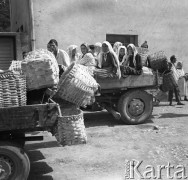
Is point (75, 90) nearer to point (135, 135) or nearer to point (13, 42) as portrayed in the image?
point (135, 135)

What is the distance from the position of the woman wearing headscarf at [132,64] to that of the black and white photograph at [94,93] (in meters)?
0.02

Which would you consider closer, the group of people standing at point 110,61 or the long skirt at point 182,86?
the group of people standing at point 110,61

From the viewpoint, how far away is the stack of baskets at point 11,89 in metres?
3.63

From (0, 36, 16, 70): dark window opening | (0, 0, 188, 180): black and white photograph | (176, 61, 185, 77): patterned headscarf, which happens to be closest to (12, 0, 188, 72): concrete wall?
(0, 0, 188, 180): black and white photograph

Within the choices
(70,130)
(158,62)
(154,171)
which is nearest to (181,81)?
(158,62)

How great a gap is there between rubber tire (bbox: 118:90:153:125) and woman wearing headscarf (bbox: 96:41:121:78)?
60 cm

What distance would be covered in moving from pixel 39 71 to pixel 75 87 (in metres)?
0.54

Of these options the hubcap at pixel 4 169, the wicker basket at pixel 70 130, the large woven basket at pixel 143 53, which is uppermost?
the large woven basket at pixel 143 53

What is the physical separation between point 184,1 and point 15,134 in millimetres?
9811

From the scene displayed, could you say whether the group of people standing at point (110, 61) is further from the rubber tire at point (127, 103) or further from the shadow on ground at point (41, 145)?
the shadow on ground at point (41, 145)

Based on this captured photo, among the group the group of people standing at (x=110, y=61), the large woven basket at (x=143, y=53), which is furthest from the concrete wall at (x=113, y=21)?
the large woven basket at (x=143, y=53)

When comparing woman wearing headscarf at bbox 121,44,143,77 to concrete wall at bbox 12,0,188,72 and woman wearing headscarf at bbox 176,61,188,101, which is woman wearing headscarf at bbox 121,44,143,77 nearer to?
concrete wall at bbox 12,0,188,72

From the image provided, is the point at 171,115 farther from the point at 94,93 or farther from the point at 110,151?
the point at 94,93

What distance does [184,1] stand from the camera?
39.6ft
